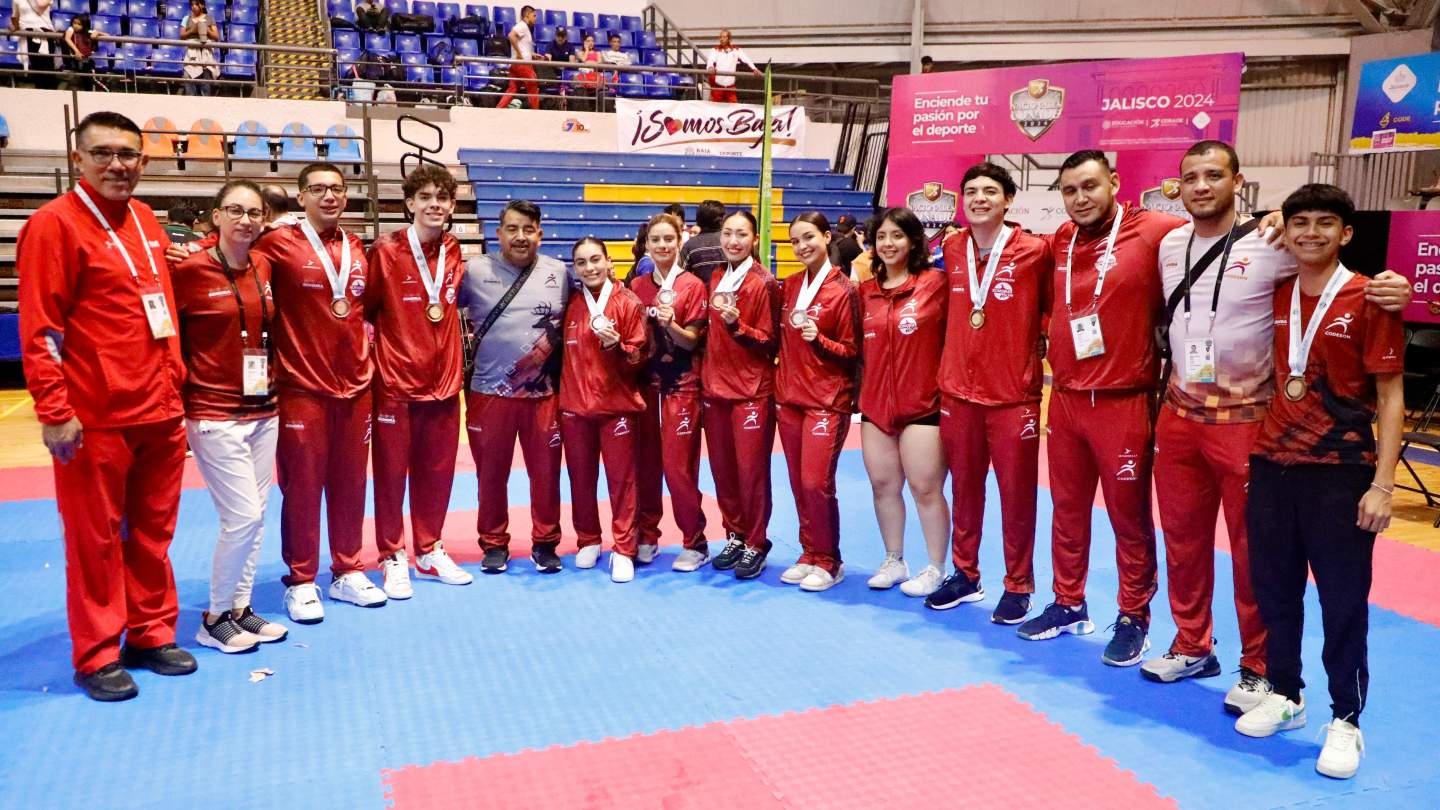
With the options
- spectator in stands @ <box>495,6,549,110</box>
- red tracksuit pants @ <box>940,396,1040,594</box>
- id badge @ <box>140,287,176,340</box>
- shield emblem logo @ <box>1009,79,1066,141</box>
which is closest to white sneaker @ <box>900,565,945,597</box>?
red tracksuit pants @ <box>940,396,1040,594</box>

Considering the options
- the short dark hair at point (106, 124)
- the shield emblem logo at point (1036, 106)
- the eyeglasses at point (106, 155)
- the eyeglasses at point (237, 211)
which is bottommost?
the eyeglasses at point (237, 211)

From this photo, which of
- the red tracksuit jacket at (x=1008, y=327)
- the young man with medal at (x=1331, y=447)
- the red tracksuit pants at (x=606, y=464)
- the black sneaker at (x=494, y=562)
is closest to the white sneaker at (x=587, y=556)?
the red tracksuit pants at (x=606, y=464)

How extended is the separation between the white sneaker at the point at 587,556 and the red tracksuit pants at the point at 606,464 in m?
0.04

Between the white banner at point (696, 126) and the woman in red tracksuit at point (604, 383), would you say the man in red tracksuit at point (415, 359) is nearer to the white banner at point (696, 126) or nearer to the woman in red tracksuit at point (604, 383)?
the woman in red tracksuit at point (604, 383)

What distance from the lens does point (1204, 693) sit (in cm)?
386

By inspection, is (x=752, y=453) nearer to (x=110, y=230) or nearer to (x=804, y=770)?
(x=804, y=770)

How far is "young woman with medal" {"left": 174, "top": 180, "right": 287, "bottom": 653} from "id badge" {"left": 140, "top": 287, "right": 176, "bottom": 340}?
27 centimetres

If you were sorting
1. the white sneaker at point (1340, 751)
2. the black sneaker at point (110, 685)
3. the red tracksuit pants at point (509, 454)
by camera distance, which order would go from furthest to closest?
the red tracksuit pants at point (509, 454)
the black sneaker at point (110, 685)
the white sneaker at point (1340, 751)

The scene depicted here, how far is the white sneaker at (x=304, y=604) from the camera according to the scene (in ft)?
15.0

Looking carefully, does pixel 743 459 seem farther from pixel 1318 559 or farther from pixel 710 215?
pixel 1318 559

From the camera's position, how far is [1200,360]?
3.57 metres

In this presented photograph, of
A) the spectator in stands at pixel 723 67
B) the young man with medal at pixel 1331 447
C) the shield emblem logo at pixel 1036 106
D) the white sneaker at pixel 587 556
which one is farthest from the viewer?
the spectator in stands at pixel 723 67

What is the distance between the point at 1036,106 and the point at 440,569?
8.77 m

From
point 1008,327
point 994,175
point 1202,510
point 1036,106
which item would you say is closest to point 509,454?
point 1008,327
